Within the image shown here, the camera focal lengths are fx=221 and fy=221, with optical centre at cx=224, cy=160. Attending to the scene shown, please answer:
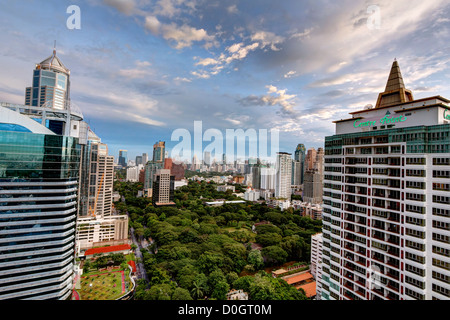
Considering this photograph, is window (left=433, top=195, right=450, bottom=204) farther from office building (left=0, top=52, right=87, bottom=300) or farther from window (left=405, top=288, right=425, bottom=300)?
office building (left=0, top=52, right=87, bottom=300)

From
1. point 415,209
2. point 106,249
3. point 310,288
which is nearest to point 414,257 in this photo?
point 415,209

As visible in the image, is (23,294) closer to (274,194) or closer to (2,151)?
(2,151)

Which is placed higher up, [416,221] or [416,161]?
[416,161]

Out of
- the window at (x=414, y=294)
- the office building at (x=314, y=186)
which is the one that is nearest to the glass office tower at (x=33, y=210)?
the window at (x=414, y=294)

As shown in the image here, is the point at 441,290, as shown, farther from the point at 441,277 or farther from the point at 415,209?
the point at 415,209

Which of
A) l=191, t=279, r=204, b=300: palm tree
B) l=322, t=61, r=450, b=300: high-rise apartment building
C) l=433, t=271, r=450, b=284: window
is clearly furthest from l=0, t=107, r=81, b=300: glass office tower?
l=433, t=271, r=450, b=284: window

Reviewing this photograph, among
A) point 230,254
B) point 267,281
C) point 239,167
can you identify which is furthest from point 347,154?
point 239,167
